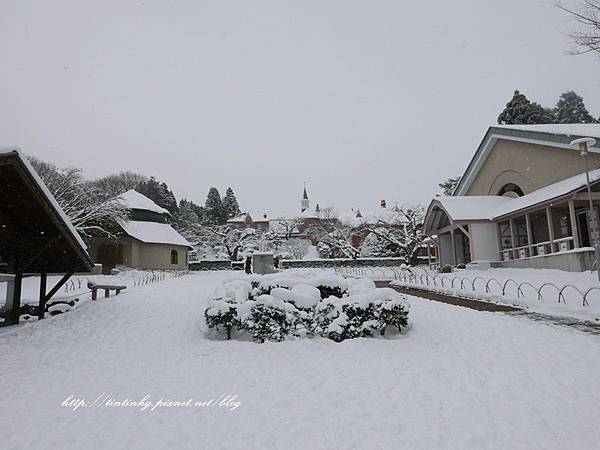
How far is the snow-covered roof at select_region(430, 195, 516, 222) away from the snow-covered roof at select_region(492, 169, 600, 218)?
68 centimetres

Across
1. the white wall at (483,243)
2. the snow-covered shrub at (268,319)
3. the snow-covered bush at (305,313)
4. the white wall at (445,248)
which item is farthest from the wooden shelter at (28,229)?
the white wall at (445,248)

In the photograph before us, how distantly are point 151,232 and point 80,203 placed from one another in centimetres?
702

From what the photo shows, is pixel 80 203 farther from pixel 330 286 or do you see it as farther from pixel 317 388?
pixel 317 388

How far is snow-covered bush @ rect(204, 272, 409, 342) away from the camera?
743 cm

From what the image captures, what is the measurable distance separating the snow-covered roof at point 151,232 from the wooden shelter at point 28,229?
74.6 ft

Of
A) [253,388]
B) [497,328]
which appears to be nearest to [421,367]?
[253,388]

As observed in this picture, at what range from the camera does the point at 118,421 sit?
164 inches

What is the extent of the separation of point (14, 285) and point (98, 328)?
260 cm

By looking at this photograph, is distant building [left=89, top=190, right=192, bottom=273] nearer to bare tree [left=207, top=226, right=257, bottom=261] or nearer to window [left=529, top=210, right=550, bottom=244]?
bare tree [left=207, top=226, right=257, bottom=261]

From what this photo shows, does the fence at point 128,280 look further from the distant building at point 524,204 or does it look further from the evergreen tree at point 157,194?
the evergreen tree at point 157,194

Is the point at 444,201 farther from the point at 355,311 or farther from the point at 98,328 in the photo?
the point at 98,328

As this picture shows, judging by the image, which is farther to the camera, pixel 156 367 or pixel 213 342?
pixel 213 342

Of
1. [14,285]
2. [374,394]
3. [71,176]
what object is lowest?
[374,394]

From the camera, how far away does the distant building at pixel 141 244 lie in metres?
33.1
